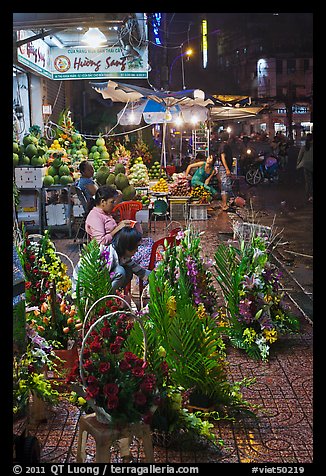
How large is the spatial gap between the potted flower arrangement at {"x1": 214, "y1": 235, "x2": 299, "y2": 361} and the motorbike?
14.8m

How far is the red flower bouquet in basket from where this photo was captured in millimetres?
3092

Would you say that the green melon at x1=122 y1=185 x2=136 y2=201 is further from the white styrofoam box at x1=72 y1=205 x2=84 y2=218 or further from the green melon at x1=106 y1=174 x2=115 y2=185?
the white styrofoam box at x1=72 y1=205 x2=84 y2=218

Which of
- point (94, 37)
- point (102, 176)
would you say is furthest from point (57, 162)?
point (94, 37)

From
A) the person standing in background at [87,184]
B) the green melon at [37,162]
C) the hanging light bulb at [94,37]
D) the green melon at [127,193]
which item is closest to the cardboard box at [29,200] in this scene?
the green melon at [37,162]

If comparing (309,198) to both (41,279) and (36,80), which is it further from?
(41,279)

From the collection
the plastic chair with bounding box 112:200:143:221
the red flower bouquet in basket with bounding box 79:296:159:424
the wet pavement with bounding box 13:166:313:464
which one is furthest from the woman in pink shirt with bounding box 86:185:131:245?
the red flower bouquet in basket with bounding box 79:296:159:424

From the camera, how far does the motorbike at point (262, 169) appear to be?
20.4 metres

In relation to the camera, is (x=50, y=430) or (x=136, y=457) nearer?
(x=136, y=457)

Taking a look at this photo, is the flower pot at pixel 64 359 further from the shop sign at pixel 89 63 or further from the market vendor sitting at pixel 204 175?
the market vendor sitting at pixel 204 175

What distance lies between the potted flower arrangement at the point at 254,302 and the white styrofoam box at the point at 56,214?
19.7 ft

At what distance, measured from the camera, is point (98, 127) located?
62.6ft

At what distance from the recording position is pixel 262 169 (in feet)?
67.8

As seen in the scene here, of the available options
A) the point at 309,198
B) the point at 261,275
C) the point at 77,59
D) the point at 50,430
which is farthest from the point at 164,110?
the point at 50,430
